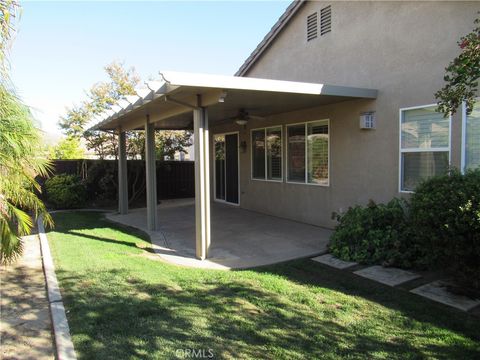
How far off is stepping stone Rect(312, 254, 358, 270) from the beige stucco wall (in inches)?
70.2

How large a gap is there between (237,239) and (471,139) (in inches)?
180

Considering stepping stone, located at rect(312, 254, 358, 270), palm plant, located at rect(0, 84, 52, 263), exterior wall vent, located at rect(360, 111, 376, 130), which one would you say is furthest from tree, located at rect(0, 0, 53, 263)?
exterior wall vent, located at rect(360, 111, 376, 130)

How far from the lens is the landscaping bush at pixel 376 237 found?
5770mm

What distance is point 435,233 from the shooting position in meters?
4.46

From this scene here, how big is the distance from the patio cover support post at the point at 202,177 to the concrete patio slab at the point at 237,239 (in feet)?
1.02

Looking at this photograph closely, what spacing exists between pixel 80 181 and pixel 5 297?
374 inches

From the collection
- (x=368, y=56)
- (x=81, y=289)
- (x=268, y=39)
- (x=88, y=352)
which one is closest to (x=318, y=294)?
(x=88, y=352)

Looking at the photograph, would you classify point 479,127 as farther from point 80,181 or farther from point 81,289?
point 80,181

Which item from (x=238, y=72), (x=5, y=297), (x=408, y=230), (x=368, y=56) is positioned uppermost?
(x=238, y=72)

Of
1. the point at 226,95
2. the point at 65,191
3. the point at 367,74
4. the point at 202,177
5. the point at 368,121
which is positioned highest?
the point at 367,74

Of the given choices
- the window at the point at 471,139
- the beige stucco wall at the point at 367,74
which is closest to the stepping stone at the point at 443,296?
the window at the point at 471,139

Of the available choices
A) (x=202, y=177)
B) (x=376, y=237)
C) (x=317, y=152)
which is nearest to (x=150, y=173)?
(x=202, y=177)

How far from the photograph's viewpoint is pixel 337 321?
3.91m

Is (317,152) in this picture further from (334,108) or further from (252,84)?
(252,84)
